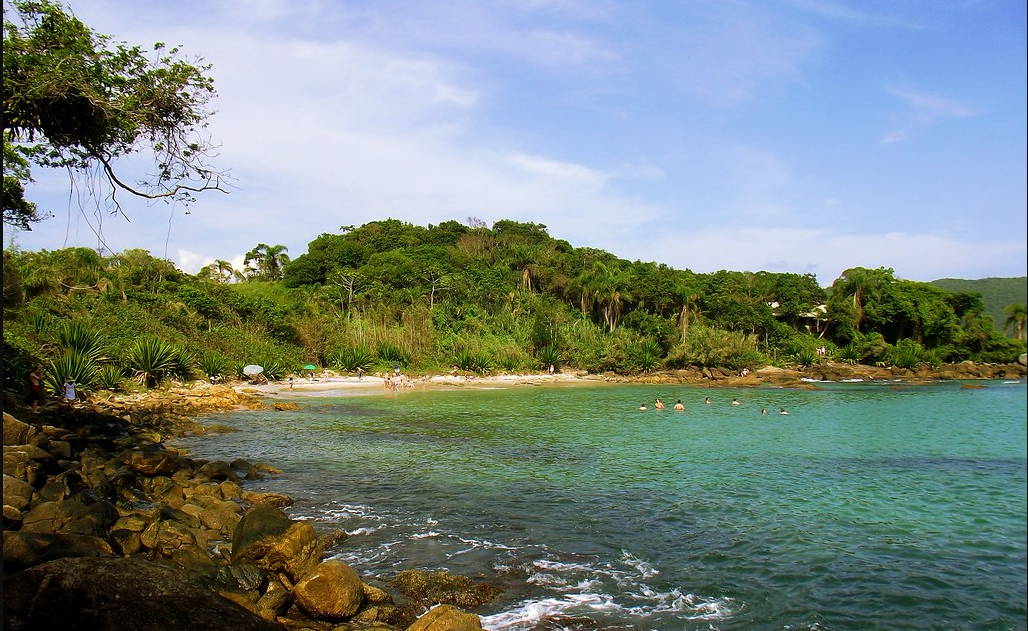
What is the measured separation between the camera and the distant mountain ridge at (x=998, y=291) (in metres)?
1.98

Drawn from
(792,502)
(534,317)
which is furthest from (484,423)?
(534,317)

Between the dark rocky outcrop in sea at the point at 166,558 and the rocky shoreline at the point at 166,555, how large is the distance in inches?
0.5

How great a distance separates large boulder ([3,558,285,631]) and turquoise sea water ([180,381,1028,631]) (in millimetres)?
3134

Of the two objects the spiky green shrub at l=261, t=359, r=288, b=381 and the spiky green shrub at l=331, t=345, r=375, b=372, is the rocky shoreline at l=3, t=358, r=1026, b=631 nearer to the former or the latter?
the spiky green shrub at l=261, t=359, r=288, b=381

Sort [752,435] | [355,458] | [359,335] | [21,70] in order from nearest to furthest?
1. [21,70]
2. [355,458]
3. [752,435]
4. [359,335]

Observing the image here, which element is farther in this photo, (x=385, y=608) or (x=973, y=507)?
(x=973, y=507)

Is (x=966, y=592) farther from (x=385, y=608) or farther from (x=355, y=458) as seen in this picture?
(x=355, y=458)

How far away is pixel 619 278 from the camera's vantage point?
56.7 meters

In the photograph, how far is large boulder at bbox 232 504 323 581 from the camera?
7602mm

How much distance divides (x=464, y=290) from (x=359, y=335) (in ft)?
41.5

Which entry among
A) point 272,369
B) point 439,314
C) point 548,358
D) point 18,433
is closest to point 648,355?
point 548,358

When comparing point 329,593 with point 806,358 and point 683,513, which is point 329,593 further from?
point 806,358

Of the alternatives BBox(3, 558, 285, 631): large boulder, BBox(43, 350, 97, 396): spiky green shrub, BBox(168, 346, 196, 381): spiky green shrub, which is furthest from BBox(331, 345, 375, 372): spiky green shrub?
BBox(3, 558, 285, 631): large boulder

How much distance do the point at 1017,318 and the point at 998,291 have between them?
13 cm
